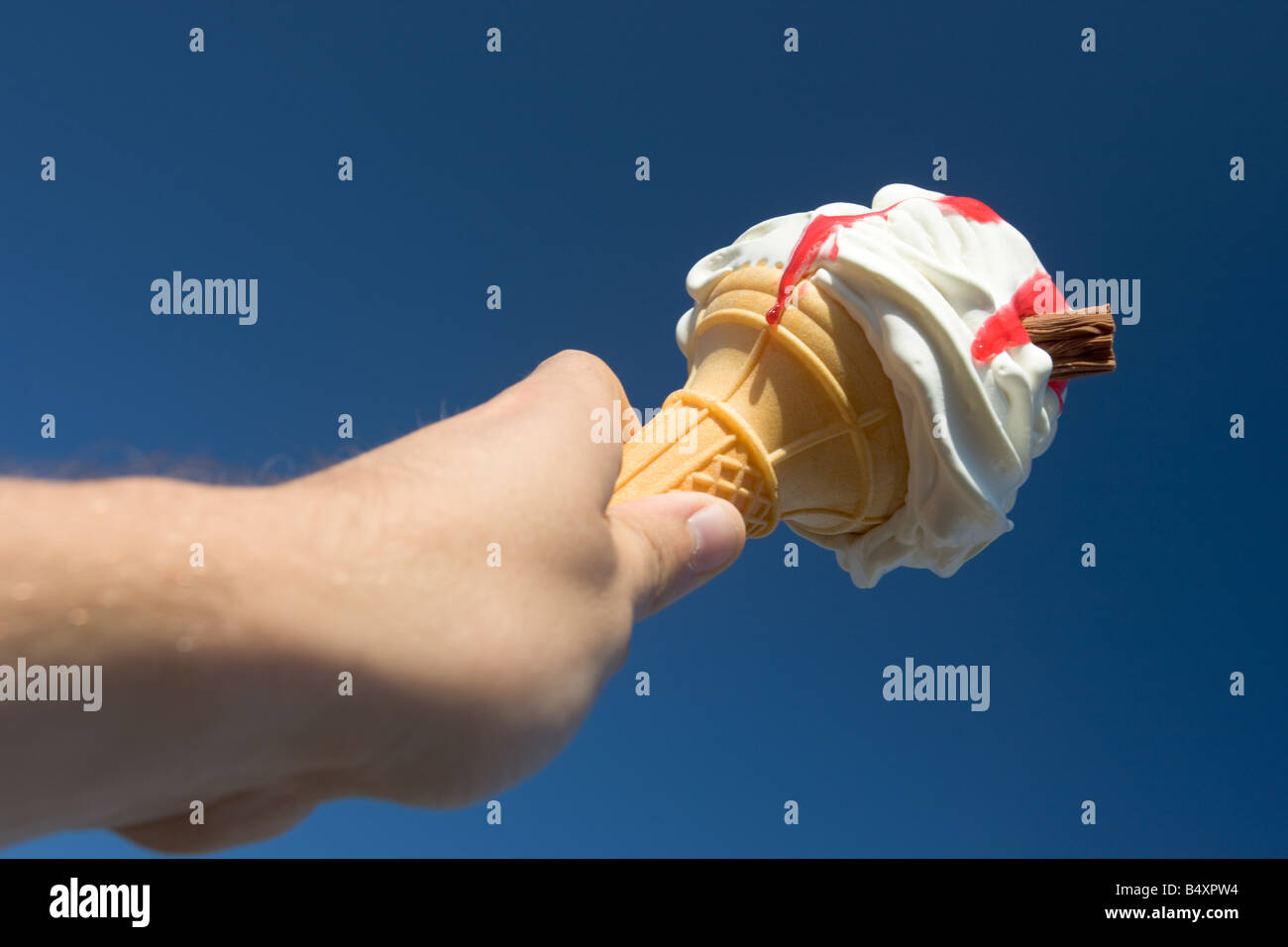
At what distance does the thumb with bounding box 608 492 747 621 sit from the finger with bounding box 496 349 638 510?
0.14 metres

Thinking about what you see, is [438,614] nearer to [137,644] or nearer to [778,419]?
[137,644]

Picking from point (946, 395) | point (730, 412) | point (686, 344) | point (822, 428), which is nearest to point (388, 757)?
point (730, 412)

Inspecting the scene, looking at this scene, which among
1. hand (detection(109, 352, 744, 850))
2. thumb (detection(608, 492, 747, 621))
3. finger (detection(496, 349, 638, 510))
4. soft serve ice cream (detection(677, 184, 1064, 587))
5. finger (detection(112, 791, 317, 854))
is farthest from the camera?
soft serve ice cream (detection(677, 184, 1064, 587))

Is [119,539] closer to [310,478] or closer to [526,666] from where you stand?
[310,478]

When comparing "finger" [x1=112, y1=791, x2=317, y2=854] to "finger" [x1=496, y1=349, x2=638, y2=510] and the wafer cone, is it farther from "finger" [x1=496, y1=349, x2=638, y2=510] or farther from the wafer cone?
the wafer cone

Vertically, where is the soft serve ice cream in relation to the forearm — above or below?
above

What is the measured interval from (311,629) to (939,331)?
2.63 meters

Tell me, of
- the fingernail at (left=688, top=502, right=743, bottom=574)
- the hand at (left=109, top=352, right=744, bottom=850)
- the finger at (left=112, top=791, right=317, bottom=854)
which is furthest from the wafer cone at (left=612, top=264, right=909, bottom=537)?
the finger at (left=112, top=791, right=317, bottom=854)

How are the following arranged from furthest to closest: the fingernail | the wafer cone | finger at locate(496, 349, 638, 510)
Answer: the wafer cone → the fingernail → finger at locate(496, 349, 638, 510)

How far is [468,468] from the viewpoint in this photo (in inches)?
61.7

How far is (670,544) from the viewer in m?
2.09

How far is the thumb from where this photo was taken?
A: 1.91m

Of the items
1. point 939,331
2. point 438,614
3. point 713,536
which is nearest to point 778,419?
point 939,331

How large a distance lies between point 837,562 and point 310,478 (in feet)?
9.88
